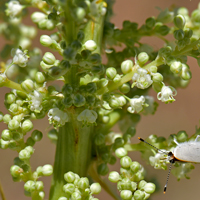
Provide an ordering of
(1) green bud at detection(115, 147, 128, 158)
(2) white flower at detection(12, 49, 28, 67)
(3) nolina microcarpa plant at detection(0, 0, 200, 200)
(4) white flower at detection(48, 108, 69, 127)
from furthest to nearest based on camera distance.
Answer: (1) green bud at detection(115, 147, 128, 158), (2) white flower at detection(12, 49, 28, 67), (4) white flower at detection(48, 108, 69, 127), (3) nolina microcarpa plant at detection(0, 0, 200, 200)

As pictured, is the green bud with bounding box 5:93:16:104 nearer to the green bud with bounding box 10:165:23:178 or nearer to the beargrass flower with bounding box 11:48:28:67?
the beargrass flower with bounding box 11:48:28:67

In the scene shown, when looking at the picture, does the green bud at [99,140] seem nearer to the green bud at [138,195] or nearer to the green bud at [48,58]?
the green bud at [138,195]

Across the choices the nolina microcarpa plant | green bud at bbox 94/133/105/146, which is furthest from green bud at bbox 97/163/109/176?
green bud at bbox 94/133/105/146

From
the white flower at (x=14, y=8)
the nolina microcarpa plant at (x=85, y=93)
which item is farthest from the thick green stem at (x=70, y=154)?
the white flower at (x=14, y=8)

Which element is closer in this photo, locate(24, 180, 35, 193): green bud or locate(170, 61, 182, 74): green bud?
locate(170, 61, 182, 74): green bud

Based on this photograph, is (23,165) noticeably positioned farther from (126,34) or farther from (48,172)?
(126,34)

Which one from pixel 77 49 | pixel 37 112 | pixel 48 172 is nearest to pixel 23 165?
pixel 48 172

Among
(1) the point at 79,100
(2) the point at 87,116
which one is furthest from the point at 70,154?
(1) the point at 79,100
